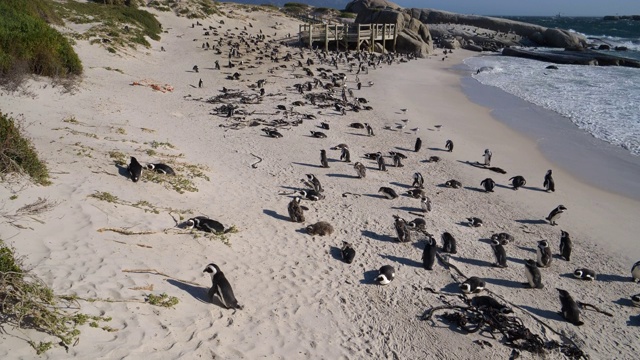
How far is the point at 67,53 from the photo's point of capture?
18672 millimetres

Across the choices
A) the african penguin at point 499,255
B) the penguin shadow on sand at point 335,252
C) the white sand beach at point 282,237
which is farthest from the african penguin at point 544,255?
the penguin shadow on sand at point 335,252

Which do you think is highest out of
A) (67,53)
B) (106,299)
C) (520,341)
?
(67,53)

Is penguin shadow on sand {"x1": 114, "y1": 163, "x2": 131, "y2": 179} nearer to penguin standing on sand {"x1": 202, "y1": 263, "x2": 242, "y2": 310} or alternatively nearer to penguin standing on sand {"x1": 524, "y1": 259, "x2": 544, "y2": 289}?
penguin standing on sand {"x1": 202, "y1": 263, "x2": 242, "y2": 310}

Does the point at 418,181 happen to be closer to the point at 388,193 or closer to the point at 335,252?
the point at 388,193

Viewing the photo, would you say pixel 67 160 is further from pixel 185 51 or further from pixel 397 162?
pixel 185 51

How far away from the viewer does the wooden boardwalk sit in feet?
148

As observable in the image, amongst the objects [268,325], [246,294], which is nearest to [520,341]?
[268,325]

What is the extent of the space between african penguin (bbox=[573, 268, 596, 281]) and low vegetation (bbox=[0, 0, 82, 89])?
16538 millimetres

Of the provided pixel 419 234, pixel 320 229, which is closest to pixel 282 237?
pixel 320 229

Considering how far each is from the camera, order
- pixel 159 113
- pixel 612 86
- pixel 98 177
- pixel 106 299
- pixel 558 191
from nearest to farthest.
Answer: pixel 106 299, pixel 98 177, pixel 558 191, pixel 159 113, pixel 612 86

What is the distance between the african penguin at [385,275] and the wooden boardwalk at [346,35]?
37594 millimetres

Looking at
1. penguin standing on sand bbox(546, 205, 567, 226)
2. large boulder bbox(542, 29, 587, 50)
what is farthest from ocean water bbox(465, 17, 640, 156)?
large boulder bbox(542, 29, 587, 50)

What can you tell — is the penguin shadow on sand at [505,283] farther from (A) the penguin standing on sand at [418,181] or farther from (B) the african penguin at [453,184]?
(B) the african penguin at [453,184]

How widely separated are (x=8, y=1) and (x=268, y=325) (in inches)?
859
